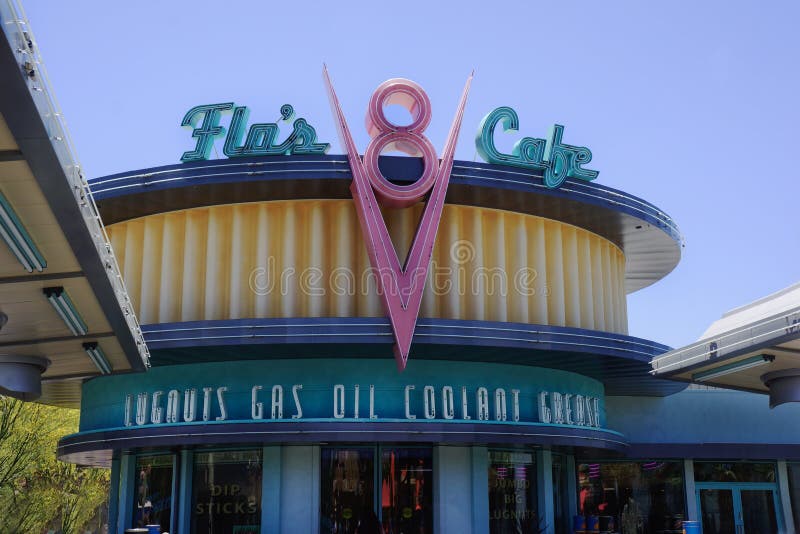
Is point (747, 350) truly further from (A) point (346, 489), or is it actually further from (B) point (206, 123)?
(B) point (206, 123)

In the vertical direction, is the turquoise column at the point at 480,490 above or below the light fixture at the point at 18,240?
below

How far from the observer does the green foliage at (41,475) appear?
141 ft

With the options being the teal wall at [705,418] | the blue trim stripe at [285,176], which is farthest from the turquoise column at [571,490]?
the blue trim stripe at [285,176]

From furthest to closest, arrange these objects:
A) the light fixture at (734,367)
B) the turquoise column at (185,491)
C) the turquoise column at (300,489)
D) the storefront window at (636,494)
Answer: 1. the storefront window at (636,494)
2. the turquoise column at (185,491)
3. the turquoise column at (300,489)
4. the light fixture at (734,367)

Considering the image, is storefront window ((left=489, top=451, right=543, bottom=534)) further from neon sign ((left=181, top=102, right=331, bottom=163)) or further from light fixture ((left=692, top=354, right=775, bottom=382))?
neon sign ((left=181, top=102, right=331, bottom=163))

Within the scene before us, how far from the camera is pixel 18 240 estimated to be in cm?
1456

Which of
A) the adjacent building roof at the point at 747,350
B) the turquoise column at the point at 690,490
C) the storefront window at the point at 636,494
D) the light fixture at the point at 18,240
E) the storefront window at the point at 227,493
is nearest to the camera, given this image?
the light fixture at the point at 18,240

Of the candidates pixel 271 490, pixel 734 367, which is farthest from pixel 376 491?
pixel 734 367

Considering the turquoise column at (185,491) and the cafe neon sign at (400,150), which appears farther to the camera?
the turquoise column at (185,491)

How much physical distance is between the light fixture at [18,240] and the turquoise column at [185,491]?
11.0 meters

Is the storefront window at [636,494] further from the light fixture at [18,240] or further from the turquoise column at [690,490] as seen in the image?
the light fixture at [18,240]

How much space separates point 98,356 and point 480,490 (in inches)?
421

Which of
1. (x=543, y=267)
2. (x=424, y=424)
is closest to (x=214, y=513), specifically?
(x=424, y=424)

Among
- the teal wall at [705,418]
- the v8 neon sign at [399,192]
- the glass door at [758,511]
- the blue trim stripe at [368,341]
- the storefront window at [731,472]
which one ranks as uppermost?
the v8 neon sign at [399,192]
